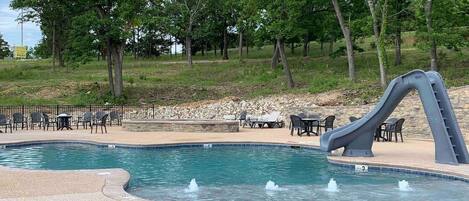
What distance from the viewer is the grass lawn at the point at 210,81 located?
3297cm

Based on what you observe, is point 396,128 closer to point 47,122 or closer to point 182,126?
point 182,126

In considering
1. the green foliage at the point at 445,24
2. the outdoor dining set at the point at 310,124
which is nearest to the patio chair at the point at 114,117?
the outdoor dining set at the point at 310,124

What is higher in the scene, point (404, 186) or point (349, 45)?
point (349, 45)

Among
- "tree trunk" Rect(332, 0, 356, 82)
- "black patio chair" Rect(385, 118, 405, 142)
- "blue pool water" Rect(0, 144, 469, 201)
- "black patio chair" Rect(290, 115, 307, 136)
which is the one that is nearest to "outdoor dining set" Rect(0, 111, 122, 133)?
"blue pool water" Rect(0, 144, 469, 201)

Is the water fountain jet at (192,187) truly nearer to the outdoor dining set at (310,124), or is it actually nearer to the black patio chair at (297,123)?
the outdoor dining set at (310,124)

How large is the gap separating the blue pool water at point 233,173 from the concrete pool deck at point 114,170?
0.49 meters

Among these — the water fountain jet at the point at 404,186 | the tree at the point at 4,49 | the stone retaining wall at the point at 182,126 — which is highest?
the tree at the point at 4,49

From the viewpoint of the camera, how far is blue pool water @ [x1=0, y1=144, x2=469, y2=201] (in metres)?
11.0

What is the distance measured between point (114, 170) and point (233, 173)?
2984 mm

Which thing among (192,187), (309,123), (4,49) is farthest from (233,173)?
(4,49)

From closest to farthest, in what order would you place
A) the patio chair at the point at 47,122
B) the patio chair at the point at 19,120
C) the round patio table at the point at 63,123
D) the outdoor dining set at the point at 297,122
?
the outdoor dining set at the point at 297,122 < the patio chair at the point at 19,120 < the patio chair at the point at 47,122 < the round patio table at the point at 63,123

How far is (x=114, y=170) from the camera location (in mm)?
12297

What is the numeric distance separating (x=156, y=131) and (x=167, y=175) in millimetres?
10933

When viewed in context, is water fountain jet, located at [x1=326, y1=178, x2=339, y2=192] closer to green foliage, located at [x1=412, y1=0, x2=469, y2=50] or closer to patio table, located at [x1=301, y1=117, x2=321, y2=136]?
patio table, located at [x1=301, y1=117, x2=321, y2=136]
